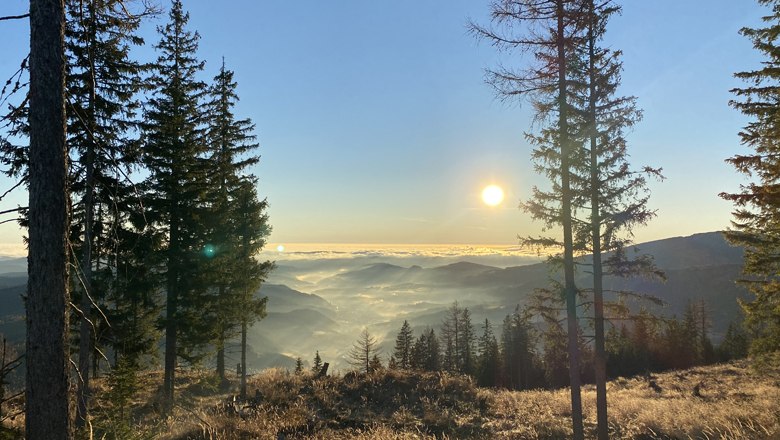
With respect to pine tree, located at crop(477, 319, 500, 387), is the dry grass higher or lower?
higher

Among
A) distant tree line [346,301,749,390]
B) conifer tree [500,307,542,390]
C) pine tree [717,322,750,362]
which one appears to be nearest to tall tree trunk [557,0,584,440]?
distant tree line [346,301,749,390]

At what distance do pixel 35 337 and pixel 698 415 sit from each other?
54.2 feet

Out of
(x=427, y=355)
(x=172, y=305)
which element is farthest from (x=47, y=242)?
(x=427, y=355)

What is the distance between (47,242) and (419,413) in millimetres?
13465

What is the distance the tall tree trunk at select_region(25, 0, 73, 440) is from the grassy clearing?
3.01 metres

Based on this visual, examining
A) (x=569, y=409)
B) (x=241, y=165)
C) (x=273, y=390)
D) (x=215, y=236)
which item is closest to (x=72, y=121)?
(x=215, y=236)

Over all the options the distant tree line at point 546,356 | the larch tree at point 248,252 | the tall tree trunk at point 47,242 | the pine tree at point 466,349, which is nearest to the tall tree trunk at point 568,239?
the tall tree trunk at point 47,242

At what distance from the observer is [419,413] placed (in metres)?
14.6

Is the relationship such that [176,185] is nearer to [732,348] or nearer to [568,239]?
[568,239]

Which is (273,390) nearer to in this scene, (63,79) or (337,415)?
(337,415)

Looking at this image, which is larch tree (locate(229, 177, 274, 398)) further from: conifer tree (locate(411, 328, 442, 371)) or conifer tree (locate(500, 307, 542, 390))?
conifer tree (locate(500, 307, 542, 390))

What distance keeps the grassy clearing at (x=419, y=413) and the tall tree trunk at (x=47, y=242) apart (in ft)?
9.87

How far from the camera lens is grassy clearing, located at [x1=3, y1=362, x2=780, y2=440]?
913 cm

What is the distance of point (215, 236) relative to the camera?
20641 mm
